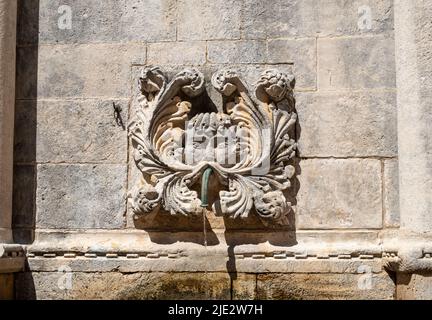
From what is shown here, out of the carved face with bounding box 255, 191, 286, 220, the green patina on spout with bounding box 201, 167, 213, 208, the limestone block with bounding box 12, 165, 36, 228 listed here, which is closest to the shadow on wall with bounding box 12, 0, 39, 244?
the limestone block with bounding box 12, 165, 36, 228

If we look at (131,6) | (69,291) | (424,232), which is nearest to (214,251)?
(69,291)

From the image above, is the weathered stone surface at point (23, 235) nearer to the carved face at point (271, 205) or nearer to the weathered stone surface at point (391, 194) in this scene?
the carved face at point (271, 205)

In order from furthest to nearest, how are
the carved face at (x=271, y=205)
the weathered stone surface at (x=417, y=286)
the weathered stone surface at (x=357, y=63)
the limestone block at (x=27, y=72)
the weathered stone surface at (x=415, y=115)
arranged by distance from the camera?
1. the limestone block at (x=27, y=72)
2. the weathered stone surface at (x=357, y=63)
3. the carved face at (x=271, y=205)
4. the weathered stone surface at (x=415, y=115)
5. the weathered stone surface at (x=417, y=286)

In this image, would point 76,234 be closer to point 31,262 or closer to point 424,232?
point 31,262

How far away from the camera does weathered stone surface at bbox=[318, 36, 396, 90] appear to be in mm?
6223

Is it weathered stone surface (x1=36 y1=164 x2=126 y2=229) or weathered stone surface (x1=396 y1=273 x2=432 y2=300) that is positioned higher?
weathered stone surface (x1=36 y1=164 x2=126 y2=229)

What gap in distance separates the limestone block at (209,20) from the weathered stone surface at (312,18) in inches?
3.4

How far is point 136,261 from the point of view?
6.09m

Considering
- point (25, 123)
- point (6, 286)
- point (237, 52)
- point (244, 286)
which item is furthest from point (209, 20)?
point (6, 286)

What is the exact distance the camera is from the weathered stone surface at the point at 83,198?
6.26 m

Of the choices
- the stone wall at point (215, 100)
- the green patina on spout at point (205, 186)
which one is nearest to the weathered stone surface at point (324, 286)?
the stone wall at point (215, 100)

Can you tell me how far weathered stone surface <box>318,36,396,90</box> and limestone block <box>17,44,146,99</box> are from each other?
4.73 ft

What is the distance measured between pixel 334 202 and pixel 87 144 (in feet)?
6.43

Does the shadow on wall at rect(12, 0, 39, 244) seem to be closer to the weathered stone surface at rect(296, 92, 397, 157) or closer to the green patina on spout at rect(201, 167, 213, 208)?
the green patina on spout at rect(201, 167, 213, 208)
